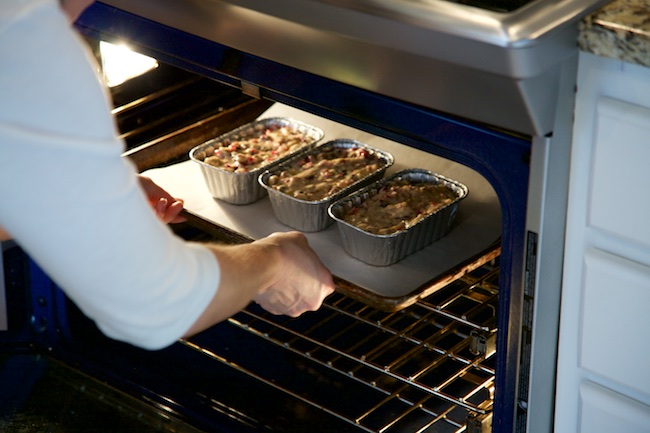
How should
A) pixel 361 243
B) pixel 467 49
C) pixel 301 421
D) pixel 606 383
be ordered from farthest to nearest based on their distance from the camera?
pixel 301 421 → pixel 361 243 → pixel 606 383 → pixel 467 49

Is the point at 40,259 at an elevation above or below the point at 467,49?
below

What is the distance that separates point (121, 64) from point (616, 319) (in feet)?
4.16

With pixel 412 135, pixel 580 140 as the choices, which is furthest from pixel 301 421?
pixel 580 140

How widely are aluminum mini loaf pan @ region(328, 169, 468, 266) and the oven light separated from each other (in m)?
0.63

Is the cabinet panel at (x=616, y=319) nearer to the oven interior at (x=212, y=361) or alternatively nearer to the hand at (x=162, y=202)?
the oven interior at (x=212, y=361)

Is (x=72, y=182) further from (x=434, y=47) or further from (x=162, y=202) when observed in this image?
(x=162, y=202)

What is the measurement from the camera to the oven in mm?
1263

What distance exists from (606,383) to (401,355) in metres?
0.77

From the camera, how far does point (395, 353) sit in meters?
2.20

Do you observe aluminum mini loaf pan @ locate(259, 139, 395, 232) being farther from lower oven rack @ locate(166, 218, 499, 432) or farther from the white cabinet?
the white cabinet

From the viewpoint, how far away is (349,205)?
1.80m

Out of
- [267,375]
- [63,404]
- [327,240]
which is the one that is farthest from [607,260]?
[63,404]

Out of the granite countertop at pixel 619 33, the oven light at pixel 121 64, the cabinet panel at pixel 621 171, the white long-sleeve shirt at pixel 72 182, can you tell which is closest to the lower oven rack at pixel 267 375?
the oven light at pixel 121 64

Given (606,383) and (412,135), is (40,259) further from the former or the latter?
(606,383)
